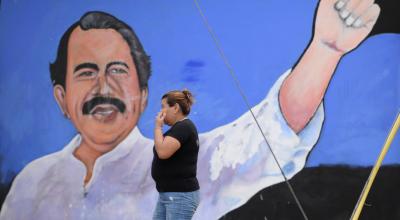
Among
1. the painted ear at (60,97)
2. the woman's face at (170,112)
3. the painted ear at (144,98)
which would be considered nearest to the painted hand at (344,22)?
the painted ear at (144,98)

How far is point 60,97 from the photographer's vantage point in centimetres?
572

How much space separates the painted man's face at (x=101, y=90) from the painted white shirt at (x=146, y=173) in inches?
5.1

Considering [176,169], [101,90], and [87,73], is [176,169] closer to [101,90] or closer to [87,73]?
[101,90]

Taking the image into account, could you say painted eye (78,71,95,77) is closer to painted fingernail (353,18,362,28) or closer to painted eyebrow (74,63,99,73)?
painted eyebrow (74,63,99,73)

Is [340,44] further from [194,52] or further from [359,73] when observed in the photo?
[194,52]

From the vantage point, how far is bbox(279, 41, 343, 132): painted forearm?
17.1 ft

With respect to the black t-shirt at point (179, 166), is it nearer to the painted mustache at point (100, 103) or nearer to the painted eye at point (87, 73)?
the painted mustache at point (100, 103)

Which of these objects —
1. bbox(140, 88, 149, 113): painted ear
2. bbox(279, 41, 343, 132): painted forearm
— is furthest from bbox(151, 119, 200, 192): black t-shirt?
bbox(140, 88, 149, 113): painted ear

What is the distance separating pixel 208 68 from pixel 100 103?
102cm

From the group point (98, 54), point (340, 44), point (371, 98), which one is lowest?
point (371, 98)

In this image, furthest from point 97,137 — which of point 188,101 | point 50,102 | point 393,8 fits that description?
point 393,8

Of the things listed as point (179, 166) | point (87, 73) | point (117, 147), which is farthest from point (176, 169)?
point (87, 73)

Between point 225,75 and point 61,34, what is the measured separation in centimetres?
158

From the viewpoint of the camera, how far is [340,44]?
5.22 m
